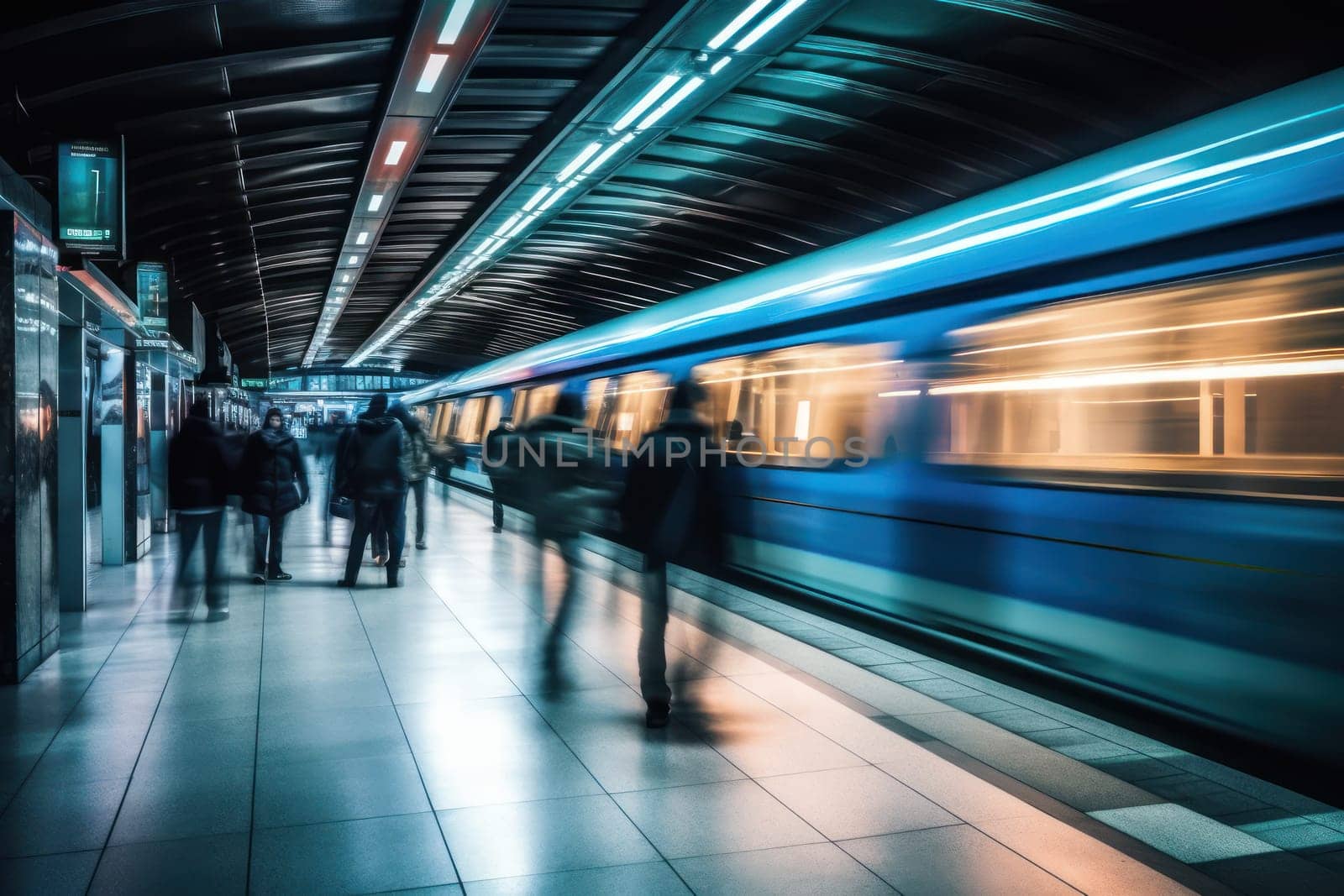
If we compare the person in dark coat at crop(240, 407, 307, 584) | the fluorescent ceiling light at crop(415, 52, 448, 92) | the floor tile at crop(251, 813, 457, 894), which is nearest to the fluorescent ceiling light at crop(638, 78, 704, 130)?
the fluorescent ceiling light at crop(415, 52, 448, 92)

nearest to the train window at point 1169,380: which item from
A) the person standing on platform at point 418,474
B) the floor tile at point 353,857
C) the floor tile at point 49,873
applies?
the floor tile at point 353,857

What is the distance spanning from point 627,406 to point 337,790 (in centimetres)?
857

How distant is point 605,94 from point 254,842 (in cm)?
788

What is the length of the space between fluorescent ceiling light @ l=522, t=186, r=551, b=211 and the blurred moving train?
6524mm

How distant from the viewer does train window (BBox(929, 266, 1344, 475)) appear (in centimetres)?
420

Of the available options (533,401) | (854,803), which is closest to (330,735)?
(854,803)

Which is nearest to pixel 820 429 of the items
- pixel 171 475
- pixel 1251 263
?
pixel 1251 263

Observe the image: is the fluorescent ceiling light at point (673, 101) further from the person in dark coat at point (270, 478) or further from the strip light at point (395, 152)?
the person in dark coat at point (270, 478)

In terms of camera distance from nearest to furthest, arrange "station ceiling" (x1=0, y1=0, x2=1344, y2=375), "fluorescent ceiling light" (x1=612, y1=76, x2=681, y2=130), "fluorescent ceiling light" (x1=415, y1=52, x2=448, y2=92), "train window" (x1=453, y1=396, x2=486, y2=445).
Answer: "station ceiling" (x1=0, y1=0, x2=1344, y2=375) → "fluorescent ceiling light" (x1=415, y1=52, x2=448, y2=92) → "fluorescent ceiling light" (x1=612, y1=76, x2=681, y2=130) → "train window" (x1=453, y1=396, x2=486, y2=445)

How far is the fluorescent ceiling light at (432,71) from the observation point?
873cm

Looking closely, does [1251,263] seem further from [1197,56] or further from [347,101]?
[347,101]

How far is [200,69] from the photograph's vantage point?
8.56 m

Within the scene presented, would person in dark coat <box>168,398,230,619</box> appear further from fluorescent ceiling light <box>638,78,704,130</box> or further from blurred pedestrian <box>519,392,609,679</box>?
fluorescent ceiling light <box>638,78,704,130</box>

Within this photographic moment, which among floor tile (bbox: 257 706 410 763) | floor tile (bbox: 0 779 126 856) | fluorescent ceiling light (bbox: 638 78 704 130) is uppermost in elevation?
fluorescent ceiling light (bbox: 638 78 704 130)
